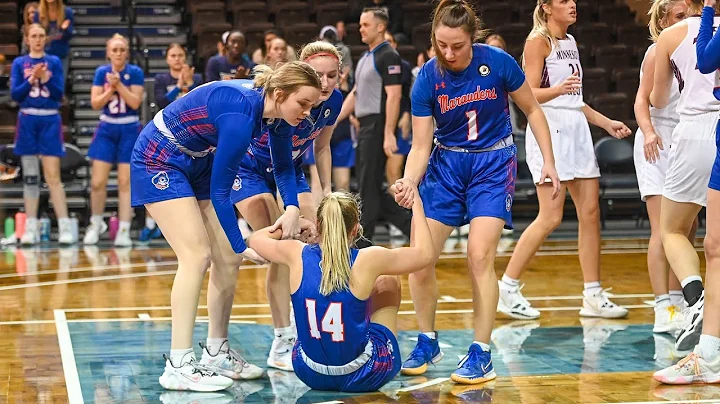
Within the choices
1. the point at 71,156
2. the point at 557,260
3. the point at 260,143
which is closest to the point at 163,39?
the point at 71,156

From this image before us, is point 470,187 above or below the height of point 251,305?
above

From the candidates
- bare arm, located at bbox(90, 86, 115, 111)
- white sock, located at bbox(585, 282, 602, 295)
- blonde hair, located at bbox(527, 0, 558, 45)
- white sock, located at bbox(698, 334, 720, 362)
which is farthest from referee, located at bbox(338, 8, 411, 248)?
white sock, located at bbox(698, 334, 720, 362)

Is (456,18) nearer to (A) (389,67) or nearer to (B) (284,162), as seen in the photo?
(B) (284,162)

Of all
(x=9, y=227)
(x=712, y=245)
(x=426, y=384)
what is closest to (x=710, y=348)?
(x=712, y=245)

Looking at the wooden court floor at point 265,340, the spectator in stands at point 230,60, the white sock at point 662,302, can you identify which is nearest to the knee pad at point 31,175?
the wooden court floor at point 265,340

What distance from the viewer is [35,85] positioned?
35.4 ft

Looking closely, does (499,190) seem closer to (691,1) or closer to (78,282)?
(691,1)

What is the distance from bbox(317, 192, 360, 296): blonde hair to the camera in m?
4.66

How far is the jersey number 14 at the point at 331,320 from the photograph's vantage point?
15.4 ft

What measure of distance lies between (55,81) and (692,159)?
7085 mm

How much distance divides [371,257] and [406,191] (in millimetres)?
353

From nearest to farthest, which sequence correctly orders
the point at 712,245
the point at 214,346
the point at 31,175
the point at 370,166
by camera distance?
the point at 712,245 → the point at 214,346 → the point at 370,166 → the point at 31,175

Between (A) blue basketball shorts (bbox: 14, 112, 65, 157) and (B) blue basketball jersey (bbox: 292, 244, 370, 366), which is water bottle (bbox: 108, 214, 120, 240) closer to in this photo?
(A) blue basketball shorts (bbox: 14, 112, 65, 157)

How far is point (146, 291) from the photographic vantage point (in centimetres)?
803
